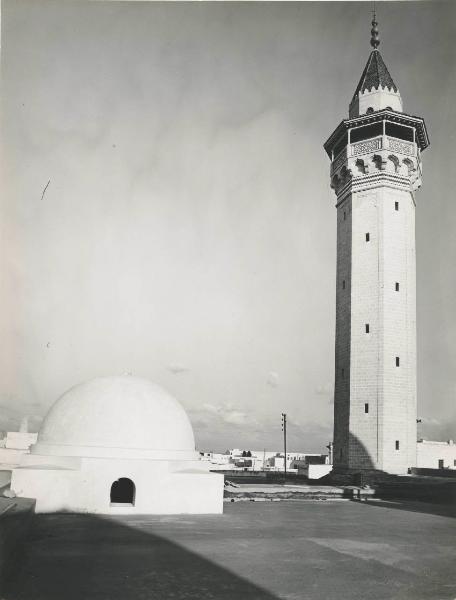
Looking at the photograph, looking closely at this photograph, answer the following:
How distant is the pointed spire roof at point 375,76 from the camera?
104ft

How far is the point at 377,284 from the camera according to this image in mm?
28266

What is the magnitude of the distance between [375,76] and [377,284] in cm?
1247

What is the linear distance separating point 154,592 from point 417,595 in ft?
12.5

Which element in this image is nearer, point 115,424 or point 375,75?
point 115,424

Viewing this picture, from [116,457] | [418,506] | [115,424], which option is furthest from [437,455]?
[116,457]

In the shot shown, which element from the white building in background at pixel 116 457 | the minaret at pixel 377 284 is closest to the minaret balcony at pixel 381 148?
the minaret at pixel 377 284

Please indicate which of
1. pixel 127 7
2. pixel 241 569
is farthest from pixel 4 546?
pixel 127 7

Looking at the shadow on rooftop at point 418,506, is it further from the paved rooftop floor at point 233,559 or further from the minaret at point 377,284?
the paved rooftop floor at point 233,559

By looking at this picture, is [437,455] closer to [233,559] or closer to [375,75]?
[375,75]

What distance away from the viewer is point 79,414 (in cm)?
1712

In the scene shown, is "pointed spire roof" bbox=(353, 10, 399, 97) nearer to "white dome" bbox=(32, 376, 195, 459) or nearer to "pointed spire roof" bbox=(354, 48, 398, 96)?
"pointed spire roof" bbox=(354, 48, 398, 96)

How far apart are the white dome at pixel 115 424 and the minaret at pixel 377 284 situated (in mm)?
11998

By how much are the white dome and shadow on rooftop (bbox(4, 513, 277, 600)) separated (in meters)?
4.09

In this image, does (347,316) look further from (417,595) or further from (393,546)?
(417,595)
